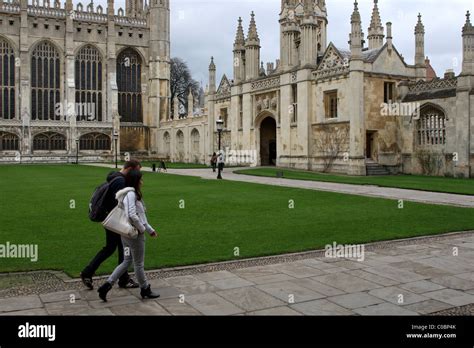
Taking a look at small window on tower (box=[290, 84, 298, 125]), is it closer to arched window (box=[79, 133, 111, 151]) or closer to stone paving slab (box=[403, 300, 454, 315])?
stone paving slab (box=[403, 300, 454, 315])

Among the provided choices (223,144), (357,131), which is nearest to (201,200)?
(357,131)

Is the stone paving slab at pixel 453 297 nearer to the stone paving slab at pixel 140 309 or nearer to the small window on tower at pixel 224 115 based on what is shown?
the stone paving slab at pixel 140 309

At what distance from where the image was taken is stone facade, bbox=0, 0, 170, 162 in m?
58.1

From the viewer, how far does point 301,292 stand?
21.2 ft

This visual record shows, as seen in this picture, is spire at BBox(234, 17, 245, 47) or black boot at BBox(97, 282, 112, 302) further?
spire at BBox(234, 17, 245, 47)

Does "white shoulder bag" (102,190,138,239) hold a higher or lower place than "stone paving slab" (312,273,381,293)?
higher

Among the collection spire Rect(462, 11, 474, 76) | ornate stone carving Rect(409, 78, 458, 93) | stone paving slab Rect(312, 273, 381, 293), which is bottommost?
stone paving slab Rect(312, 273, 381, 293)

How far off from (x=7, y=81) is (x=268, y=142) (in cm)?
3449

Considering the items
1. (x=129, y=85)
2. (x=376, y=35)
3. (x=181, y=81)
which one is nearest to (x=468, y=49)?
(x=376, y=35)

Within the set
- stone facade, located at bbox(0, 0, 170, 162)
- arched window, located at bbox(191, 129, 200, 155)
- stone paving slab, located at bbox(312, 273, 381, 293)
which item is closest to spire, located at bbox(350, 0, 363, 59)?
arched window, located at bbox(191, 129, 200, 155)

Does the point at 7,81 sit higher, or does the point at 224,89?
the point at 7,81

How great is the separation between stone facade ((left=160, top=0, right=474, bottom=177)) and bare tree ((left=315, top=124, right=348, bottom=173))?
0.06 meters

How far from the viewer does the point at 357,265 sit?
7.93m

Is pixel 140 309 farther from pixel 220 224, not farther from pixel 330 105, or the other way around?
pixel 330 105
